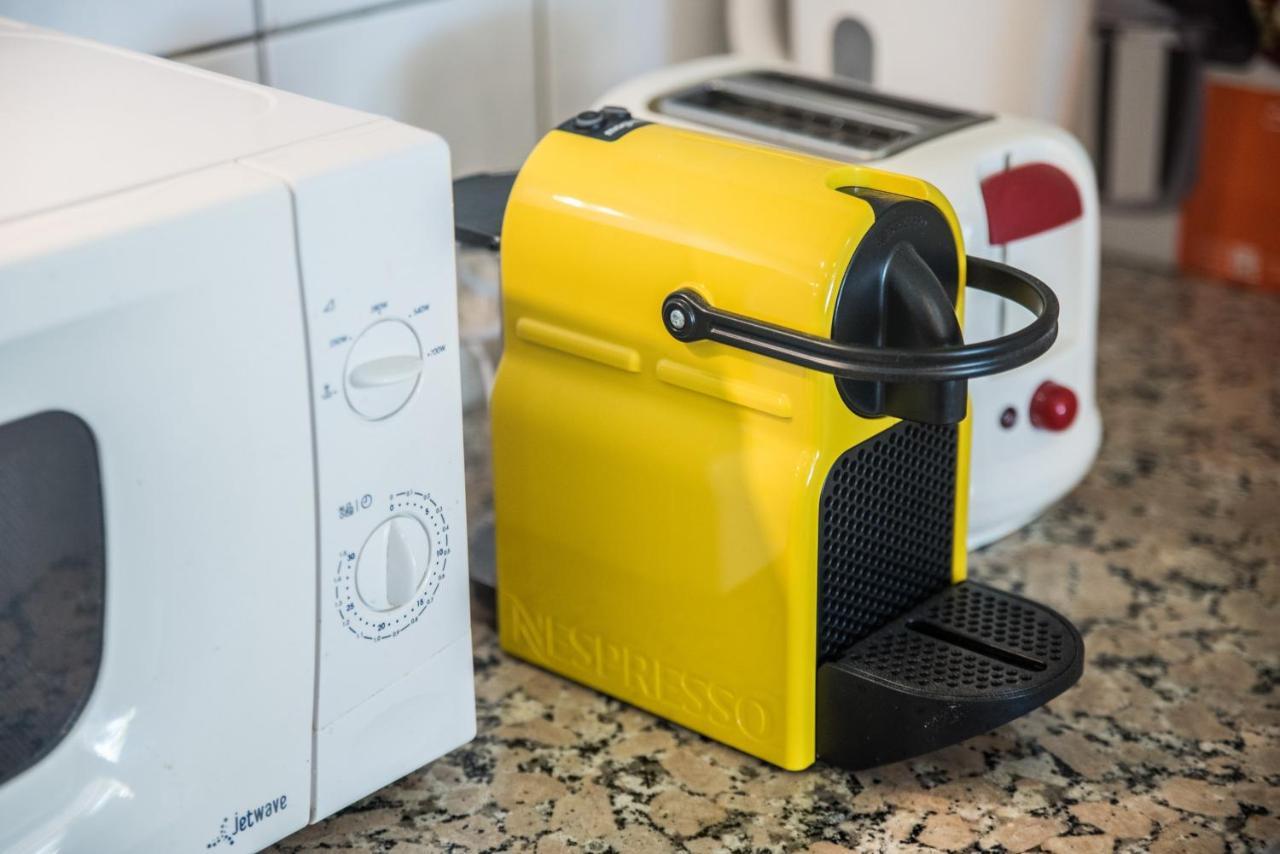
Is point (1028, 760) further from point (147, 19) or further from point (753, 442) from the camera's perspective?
point (147, 19)

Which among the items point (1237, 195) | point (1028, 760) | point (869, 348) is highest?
point (869, 348)

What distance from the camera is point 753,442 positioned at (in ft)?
2.10

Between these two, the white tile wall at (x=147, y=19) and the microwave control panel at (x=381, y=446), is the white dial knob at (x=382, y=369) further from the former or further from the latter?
the white tile wall at (x=147, y=19)

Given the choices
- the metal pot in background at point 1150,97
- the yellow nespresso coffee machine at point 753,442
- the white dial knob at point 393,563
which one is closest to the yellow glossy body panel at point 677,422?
the yellow nespresso coffee machine at point 753,442

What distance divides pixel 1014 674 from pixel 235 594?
0.31 metres

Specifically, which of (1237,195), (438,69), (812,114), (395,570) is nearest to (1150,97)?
(1237,195)

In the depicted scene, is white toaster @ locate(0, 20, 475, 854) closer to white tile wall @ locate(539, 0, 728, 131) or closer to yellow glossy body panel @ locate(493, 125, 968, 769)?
yellow glossy body panel @ locate(493, 125, 968, 769)

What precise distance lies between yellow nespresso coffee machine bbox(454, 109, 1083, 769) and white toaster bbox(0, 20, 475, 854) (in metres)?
0.10

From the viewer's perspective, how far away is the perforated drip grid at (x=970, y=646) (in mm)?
657

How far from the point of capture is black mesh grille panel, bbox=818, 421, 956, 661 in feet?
2.15

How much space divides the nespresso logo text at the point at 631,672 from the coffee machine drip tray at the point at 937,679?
3 centimetres

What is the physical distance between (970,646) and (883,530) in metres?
0.06

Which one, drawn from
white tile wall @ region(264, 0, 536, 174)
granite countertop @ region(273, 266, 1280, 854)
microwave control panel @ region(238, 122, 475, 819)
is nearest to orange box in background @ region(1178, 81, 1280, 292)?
granite countertop @ region(273, 266, 1280, 854)

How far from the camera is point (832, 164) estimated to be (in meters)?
0.67
